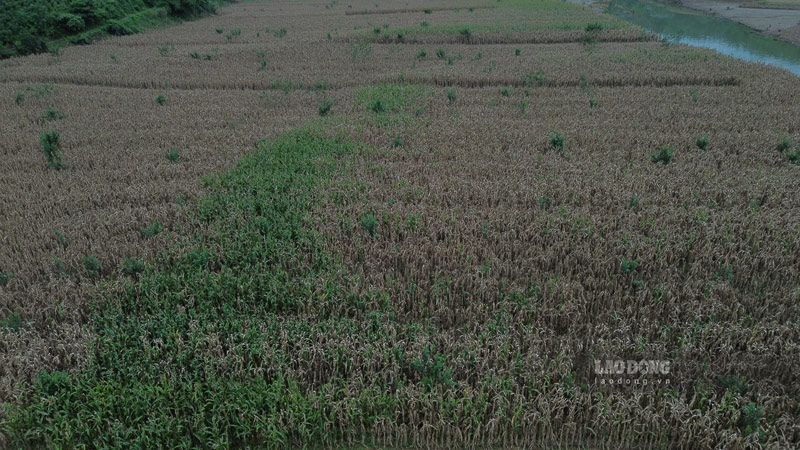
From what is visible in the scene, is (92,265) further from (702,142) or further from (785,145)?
(785,145)

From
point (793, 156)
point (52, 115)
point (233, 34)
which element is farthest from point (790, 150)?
point (233, 34)

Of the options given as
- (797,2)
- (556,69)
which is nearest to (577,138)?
(556,69)

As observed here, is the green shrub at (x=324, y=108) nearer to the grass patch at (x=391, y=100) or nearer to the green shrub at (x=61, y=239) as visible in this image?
the grass patch at (x=391, y=100)

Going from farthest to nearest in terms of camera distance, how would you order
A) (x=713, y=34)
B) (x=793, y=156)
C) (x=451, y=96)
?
(x=713, y=34) < (x=451, y=96) < (x=793, y=156)

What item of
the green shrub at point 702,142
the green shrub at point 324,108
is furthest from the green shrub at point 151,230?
the green shrub at point 702,142

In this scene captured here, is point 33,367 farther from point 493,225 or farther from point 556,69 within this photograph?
point 556,69

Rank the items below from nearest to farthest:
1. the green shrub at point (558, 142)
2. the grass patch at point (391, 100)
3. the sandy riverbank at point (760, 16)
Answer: the green shrub at point (558, 142) → the grass patch at point (391, 100) → the sandy riverbank at point (760, 16)

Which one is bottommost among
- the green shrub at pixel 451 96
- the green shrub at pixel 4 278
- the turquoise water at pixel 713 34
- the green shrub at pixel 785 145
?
the green shrub at pixel 4 278
